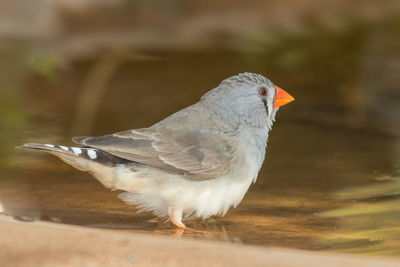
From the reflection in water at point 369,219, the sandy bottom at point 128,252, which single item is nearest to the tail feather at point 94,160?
the sandy bottom at point 128,252

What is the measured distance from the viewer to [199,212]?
4.89 meters

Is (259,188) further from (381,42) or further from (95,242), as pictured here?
(381,42)

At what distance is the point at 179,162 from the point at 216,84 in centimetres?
339

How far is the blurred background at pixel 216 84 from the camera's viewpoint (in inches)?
197

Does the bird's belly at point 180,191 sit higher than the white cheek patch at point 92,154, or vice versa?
the white cheek patch at point 92,154

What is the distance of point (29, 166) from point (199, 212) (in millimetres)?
1641

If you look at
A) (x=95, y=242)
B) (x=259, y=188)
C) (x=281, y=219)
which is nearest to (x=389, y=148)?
(x=259, y=188)

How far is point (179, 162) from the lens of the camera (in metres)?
4.96

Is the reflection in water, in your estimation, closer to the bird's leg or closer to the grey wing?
the grey wing

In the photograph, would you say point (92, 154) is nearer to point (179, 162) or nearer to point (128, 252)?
point (179, 162)

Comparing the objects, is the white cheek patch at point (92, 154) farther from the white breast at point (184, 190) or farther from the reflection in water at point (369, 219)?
the reflection in water at point (369, 219)

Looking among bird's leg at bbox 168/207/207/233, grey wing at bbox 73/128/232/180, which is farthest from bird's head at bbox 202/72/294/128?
bird's leg at bbox 168/207/207/233

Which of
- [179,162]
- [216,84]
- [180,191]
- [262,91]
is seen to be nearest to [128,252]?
[180,191]

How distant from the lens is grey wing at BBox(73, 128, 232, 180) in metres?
4.84
